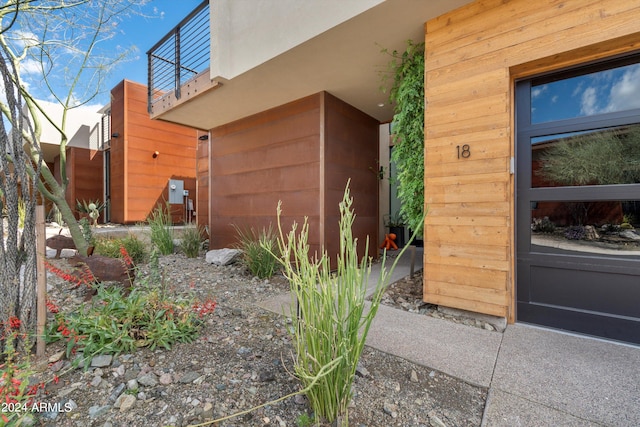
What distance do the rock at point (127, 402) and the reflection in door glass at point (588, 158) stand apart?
3099 mm

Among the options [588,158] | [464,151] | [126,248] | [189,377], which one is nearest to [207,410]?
[189,377]

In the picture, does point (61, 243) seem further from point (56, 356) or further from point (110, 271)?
point (56, 356)

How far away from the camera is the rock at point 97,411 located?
1301 millimetres

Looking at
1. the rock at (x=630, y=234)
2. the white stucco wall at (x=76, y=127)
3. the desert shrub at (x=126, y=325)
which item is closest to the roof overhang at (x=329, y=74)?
the rock at (x=630, y=234)

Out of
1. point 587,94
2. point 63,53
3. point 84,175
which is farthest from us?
point 84,175

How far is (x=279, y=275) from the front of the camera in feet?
12.8

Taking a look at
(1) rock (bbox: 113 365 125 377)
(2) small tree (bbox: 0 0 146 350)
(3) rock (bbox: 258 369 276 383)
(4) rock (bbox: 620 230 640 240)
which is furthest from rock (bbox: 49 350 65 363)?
(4) rock (bbox: 620 230 640 240)

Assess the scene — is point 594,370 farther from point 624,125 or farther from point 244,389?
point 244,389

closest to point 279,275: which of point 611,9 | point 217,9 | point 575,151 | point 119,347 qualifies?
point 119,347

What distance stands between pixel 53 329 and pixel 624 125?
4.26 metres

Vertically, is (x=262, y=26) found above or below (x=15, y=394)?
above

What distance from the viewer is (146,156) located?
931 cm

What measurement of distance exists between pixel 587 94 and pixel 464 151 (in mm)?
943

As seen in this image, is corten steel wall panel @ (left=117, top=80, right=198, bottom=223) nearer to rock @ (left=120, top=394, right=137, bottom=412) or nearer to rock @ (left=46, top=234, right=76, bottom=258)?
rock @ (left=46, top=234, right=76, bottom=258)
